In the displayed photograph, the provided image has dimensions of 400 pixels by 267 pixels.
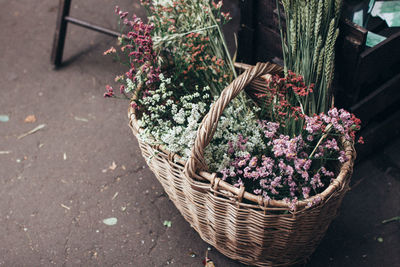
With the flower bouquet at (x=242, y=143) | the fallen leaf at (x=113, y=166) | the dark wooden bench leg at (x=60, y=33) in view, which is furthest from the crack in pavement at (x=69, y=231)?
the dark wooden bench leg at (x=60, y=33)

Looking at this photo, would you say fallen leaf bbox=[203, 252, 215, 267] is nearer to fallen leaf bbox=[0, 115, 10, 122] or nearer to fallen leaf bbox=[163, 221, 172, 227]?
fallen leaf bbox=[163, 221, 172, 227]

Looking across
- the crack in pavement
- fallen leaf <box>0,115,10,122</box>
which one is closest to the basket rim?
the crack in pavement

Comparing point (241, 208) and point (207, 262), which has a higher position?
point (241, 208)

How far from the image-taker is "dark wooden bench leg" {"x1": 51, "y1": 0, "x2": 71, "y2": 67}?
2.77 meters

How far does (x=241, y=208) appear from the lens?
60.4 inches

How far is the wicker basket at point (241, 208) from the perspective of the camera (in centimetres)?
148

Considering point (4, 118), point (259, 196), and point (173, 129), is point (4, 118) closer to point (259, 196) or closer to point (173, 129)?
point (173, 129)

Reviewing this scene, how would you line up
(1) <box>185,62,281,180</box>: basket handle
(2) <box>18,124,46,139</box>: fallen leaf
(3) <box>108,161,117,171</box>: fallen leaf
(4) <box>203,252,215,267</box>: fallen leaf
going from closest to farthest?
(1) <box>185,62,281,180</box>: basket handle, (4) <box>203,252,215,267</box>: fallen leaf, (3) <box>108,161,117,171</box>: fallen leaf, (2) <box>18,124,46,139</box>: fallen leaf

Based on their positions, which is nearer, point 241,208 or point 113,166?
point 241,208

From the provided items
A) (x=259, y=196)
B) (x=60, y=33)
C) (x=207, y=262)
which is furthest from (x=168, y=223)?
(x=60, y=33)

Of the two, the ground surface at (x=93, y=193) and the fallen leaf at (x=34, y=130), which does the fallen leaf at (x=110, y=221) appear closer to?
the ground surface at (x=93, y=193)

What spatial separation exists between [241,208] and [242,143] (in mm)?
293

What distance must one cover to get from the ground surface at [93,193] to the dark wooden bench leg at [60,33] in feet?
0.29

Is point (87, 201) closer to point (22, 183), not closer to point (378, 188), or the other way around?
point (22, 183)
